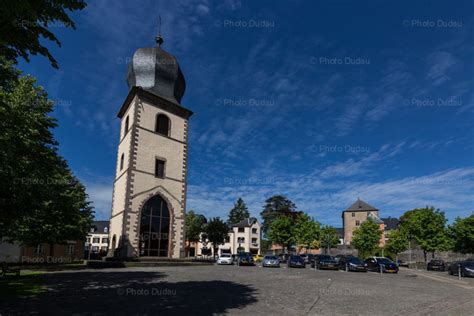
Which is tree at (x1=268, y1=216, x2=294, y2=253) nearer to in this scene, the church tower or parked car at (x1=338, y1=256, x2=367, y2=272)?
parked car at (x1=338, y1=256, x2=367, y2=272)

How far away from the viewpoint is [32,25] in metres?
5.99

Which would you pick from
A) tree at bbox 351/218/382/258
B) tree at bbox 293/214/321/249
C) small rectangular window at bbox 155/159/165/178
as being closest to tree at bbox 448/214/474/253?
tree at bbox 351/218/382/258

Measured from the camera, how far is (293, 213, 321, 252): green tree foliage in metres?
63.5

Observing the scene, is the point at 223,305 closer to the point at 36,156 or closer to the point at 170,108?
the point at 36,156

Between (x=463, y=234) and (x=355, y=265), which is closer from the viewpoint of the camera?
(x=355, y=265)

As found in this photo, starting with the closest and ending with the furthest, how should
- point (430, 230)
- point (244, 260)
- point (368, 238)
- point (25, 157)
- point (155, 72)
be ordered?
point (25, 157) < point (155, 72) < point (244, 260) < point (430, 230) < point (368, 238)

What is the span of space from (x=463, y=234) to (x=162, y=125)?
53.2 metres

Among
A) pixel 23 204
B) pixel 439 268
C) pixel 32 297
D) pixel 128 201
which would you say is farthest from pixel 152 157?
pixel 439 268

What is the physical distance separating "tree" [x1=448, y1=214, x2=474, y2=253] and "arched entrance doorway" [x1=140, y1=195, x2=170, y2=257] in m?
50.2

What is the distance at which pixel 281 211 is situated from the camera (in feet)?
291

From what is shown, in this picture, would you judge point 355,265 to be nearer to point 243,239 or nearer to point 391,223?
point 243,239

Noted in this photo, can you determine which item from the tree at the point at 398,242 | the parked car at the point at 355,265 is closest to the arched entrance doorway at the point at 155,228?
the parked car at the point at 355,265

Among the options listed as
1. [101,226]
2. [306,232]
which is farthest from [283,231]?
[101,226]

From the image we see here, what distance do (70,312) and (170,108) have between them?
87.6 feet
